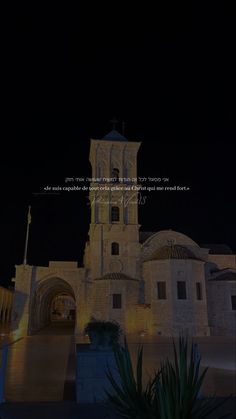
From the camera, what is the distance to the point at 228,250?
35.9m

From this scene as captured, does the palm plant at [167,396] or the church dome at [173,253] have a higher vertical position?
the church dome at [173,253]

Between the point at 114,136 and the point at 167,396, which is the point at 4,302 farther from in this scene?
the point at 167,396

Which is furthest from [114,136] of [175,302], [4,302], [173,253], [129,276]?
[4,302]

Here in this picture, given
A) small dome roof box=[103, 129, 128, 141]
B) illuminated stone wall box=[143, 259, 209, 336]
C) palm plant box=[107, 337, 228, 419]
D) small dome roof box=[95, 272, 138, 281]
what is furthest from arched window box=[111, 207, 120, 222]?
palm plant box=[107, 337, 228, 419]

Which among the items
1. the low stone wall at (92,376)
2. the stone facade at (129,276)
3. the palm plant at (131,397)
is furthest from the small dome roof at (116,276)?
the palm plant at (131,397)

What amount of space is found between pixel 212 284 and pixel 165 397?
90.5 feet

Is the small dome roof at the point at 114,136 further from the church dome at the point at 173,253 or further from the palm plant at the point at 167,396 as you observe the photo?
the palm plant at the point at 167,396

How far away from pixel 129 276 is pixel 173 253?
14.0 ft

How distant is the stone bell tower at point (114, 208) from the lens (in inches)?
1145

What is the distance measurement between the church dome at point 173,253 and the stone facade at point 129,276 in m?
0.08

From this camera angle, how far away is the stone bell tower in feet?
95.5

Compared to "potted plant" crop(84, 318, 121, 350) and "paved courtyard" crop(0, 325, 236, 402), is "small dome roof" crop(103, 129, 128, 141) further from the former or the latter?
"potted plant" crop(84, 318, 121, 350)

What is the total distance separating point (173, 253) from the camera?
2739cm

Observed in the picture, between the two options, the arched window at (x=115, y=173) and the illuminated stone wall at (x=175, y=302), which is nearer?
the illuminated stone wall at (x=175, y=302)
